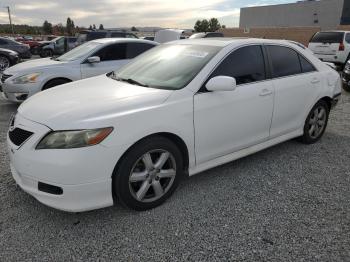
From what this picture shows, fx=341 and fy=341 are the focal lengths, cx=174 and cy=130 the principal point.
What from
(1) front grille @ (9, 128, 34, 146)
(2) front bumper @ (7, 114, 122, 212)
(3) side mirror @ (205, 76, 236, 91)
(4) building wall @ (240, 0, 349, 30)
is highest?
(4) building wall @ (240, 0, 349, 30)

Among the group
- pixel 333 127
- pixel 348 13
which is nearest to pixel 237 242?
pixel 333 127

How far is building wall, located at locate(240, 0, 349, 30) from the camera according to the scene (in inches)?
1973

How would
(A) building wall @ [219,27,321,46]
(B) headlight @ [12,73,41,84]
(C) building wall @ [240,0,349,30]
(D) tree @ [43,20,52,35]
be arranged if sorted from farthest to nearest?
(D) tree @ [43,20,52,35] → (C) building wall @ [240,0,349,30] → (A) building wall @ [219,27,321,46] → (B) headlight @ [12,73,41,84]

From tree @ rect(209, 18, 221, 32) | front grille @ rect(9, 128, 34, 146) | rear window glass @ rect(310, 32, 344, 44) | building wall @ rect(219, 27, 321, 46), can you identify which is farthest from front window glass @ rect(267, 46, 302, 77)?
tree @ rect(209, 18, 221, 32)

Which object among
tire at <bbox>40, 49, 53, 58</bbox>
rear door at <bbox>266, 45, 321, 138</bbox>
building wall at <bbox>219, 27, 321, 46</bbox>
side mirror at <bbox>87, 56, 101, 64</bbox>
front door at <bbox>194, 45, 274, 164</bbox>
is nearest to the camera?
front door at <bbox>194, 45, 274, 164</bbox>

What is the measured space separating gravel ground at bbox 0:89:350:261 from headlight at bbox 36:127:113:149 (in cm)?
76

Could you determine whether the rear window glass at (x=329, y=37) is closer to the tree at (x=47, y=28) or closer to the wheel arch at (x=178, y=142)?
the wheel arch at (x=178, y=142)

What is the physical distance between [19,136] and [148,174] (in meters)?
1.17

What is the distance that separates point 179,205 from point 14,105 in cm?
549

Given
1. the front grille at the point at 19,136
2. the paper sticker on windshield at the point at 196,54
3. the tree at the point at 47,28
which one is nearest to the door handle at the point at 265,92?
the paper sticker on windshield at the point at 196,54

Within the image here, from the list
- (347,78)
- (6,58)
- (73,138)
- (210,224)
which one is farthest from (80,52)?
(6,58)

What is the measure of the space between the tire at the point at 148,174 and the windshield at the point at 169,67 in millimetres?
647

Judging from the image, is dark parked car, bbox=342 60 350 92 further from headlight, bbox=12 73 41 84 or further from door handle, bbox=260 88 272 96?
headlight, bbox=12 73 41 84

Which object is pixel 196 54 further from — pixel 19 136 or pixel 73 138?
pixel 19 136
